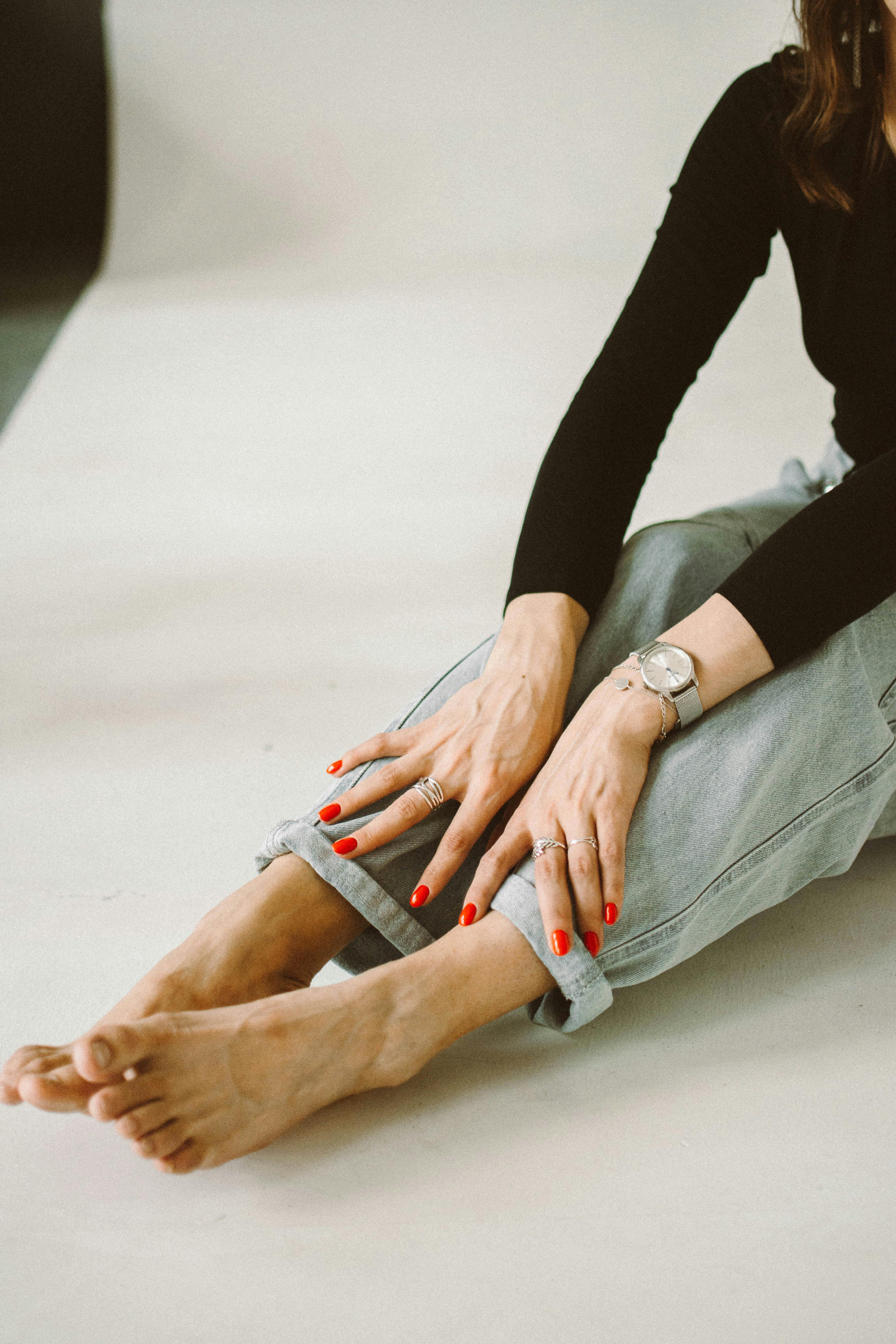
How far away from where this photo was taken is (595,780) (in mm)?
856

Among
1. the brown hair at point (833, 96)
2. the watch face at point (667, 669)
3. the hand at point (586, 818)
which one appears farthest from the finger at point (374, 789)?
the brown hair at point (833, 96)

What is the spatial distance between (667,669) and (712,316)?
0.45 m

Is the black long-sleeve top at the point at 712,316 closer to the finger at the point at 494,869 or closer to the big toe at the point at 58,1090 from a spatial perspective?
the finger at the point at 494,869

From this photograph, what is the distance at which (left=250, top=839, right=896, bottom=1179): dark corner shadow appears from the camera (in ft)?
2.74

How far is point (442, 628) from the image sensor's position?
163cm

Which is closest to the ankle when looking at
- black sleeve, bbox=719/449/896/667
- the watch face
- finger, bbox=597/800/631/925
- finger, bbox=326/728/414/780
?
finger, bbox=326/728/414/780

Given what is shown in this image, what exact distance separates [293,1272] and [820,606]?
2.05ft

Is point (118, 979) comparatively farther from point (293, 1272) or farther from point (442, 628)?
point (442, 628)

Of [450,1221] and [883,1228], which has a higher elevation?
[450,1221]

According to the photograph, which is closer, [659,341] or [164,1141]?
A: [164,1141]

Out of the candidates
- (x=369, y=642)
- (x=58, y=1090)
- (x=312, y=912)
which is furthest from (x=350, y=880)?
(x=369, y=642)

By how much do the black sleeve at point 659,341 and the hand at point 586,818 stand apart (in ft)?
0.61

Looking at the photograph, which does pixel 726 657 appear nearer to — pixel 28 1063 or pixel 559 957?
pixel 559 957

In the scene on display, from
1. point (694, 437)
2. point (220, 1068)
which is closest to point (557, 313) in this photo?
point (694, 437)
